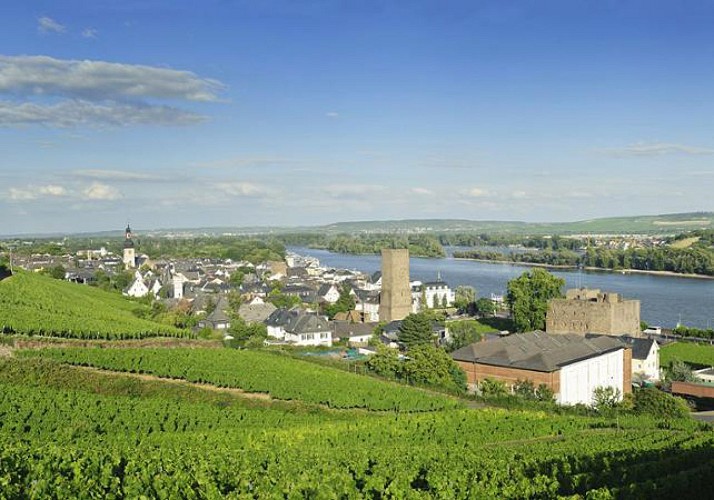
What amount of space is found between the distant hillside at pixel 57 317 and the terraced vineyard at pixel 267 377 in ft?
11.0

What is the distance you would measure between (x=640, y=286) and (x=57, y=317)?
272ft

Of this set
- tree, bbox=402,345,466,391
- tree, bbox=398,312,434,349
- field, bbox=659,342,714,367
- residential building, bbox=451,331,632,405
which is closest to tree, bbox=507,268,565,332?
field, bbox=659,342,714,367

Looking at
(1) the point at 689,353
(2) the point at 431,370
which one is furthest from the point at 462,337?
(1) the point at 689,353

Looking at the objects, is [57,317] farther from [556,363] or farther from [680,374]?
[680,374]

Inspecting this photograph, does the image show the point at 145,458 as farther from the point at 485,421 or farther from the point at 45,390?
the point at 485,421

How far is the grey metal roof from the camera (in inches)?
1415

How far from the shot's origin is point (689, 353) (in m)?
49.2

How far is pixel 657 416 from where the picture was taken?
3084cm

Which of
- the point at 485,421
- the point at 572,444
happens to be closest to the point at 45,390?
the point at 485,421

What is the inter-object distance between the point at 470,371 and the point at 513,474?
2418cm

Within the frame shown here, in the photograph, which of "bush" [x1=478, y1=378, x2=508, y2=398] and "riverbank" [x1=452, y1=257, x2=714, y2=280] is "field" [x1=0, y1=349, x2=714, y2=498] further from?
"riverbank" [x1=452, y1=257, x2=714, y2=280]

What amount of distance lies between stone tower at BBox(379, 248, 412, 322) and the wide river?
2376 cm

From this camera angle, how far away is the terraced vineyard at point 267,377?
2820 cm

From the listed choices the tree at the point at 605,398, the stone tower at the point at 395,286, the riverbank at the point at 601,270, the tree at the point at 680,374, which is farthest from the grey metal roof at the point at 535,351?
the riverbank at the point at 601,270
